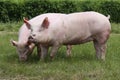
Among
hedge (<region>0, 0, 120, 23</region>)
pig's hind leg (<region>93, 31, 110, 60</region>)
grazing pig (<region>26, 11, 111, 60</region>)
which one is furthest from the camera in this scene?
hedge (<region>0, 0, 120, 23</region>)

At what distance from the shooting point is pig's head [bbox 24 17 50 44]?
9.44 meters

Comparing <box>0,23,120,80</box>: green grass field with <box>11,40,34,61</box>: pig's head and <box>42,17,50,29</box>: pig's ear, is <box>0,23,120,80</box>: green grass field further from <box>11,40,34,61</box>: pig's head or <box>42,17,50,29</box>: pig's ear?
<box>42,17,50,29</box>: pig's ear

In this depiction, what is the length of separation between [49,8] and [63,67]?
920cm

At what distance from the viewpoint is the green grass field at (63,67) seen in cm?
865

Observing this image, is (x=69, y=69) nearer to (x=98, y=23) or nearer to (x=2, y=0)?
(x=98, y=23)

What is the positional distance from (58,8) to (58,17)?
8.36 metres

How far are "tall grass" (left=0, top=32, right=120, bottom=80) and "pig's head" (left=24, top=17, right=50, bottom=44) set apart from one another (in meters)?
0.59

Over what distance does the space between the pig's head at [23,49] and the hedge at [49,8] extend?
8.04m

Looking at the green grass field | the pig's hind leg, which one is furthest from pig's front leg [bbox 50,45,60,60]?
the pig's hind leg

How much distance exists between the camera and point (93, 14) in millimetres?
10266

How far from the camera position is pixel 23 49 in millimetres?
9938

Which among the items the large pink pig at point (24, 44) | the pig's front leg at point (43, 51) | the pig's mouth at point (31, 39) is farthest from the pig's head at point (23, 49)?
the pig's mouth at point (31, 39)

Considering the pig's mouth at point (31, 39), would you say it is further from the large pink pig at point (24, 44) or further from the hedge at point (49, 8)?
the hedge at point (49, 8)

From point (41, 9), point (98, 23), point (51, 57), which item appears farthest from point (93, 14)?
point (41, 9)
